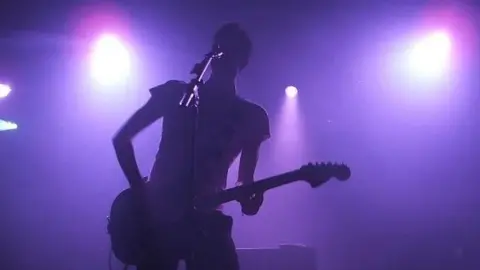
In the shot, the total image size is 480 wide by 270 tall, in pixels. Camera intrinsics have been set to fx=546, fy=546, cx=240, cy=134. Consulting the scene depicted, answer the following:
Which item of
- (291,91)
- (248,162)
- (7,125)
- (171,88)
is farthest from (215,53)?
(7,125)

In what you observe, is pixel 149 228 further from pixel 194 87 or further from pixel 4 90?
pixel 4 90

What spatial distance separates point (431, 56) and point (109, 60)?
4.05 metres

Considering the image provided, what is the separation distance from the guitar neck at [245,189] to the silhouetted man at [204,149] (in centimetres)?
3

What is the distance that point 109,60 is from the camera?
693 centimetres

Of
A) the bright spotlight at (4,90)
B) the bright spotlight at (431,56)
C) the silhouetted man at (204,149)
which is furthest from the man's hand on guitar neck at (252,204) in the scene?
the bright spotlight at (4,90)

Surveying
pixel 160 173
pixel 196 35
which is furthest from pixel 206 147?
pixel 196 35

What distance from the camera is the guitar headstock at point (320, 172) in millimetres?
2762

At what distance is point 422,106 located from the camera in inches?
273

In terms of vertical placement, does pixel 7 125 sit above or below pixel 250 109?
above

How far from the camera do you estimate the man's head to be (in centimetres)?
255

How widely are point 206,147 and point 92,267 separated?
534 centimetres

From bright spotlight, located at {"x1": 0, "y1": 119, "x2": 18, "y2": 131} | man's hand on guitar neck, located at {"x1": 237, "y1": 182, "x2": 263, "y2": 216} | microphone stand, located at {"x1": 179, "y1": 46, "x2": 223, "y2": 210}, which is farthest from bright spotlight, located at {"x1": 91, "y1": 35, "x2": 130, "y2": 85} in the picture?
microphone stand, located at {"x1": 179, "y1": 46, "x2": 223, "y2": 210}

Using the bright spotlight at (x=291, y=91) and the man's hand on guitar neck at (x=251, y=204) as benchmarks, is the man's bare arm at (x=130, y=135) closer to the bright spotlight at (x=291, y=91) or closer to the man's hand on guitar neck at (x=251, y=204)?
the man's hand on guitar neck at (x=251, y=204)

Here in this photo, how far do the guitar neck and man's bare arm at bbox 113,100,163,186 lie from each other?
34 cm
